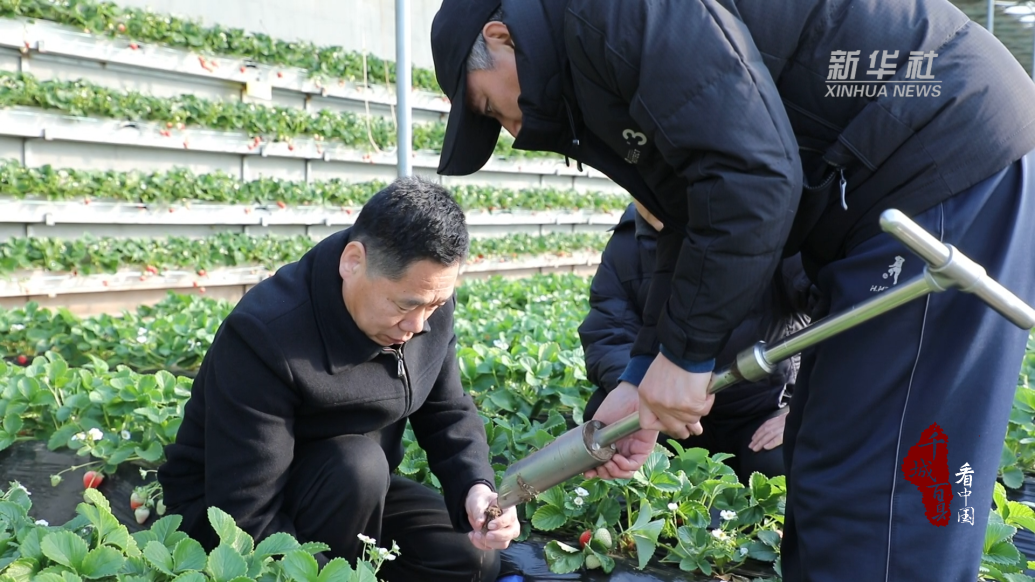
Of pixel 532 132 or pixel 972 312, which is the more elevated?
pixel 532 132

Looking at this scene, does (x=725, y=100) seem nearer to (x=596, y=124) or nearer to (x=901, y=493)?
(x=596, y=124)

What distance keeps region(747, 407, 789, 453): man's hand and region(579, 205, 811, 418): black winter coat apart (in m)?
0.11

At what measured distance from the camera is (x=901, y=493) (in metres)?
1.31

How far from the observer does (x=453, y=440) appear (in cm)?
208

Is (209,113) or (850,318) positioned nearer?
(850,318)

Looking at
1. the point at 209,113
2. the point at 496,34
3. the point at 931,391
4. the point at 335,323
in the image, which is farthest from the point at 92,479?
the point at 209,113

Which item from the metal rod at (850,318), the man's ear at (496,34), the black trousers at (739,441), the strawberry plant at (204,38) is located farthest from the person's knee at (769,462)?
the strawberry plant at (204,38)

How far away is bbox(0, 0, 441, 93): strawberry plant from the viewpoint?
570 centimetres

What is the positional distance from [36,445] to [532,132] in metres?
2.09

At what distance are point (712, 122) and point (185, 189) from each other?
5.92 meters

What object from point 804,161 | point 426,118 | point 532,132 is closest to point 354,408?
point 532,132

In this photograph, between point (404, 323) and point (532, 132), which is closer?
point (532, 132)

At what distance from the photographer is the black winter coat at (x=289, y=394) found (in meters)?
1.75

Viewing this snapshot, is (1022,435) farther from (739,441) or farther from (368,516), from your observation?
(368,516)
